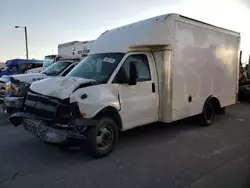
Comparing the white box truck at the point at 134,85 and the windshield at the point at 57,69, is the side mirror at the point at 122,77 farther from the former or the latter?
the windshield at the point at 57,69

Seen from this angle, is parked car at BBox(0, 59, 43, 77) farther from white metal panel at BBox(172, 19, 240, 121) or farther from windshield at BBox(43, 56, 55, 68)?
white metal panel at BBox(172, 19, 240, 121)

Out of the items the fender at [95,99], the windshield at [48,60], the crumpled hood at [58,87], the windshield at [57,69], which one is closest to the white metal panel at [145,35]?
the fender at [95,99]

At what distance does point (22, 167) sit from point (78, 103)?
153cm

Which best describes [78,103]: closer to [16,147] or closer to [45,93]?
[45,93]

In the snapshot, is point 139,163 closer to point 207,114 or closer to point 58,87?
point 58,87

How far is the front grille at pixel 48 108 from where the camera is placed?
15.5 ft

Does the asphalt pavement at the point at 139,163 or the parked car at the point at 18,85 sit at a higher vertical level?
the parked car at the point at 18,85

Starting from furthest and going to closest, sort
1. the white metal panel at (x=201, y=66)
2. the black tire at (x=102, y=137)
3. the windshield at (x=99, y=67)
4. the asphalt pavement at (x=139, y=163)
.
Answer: the white metal panel at (x=201, y=66) → the windshield at (x=99, y=67) → the black tire at (x=102, y=137) → the asphalt pavement at (x=139, y=163)

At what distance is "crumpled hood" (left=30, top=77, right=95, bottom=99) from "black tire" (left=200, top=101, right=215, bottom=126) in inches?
161

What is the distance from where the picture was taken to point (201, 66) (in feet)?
24.1

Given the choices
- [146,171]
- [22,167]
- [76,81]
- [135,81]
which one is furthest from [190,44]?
[22,167]

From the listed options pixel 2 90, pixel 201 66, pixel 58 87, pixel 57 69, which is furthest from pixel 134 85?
pixel 2 90

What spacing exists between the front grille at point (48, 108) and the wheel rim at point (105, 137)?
74 centimetres

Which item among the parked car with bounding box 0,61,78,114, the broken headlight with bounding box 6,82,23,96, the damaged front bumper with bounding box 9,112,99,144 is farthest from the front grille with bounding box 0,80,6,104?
the damaged front bumper with bounding box 9,112,99,144
